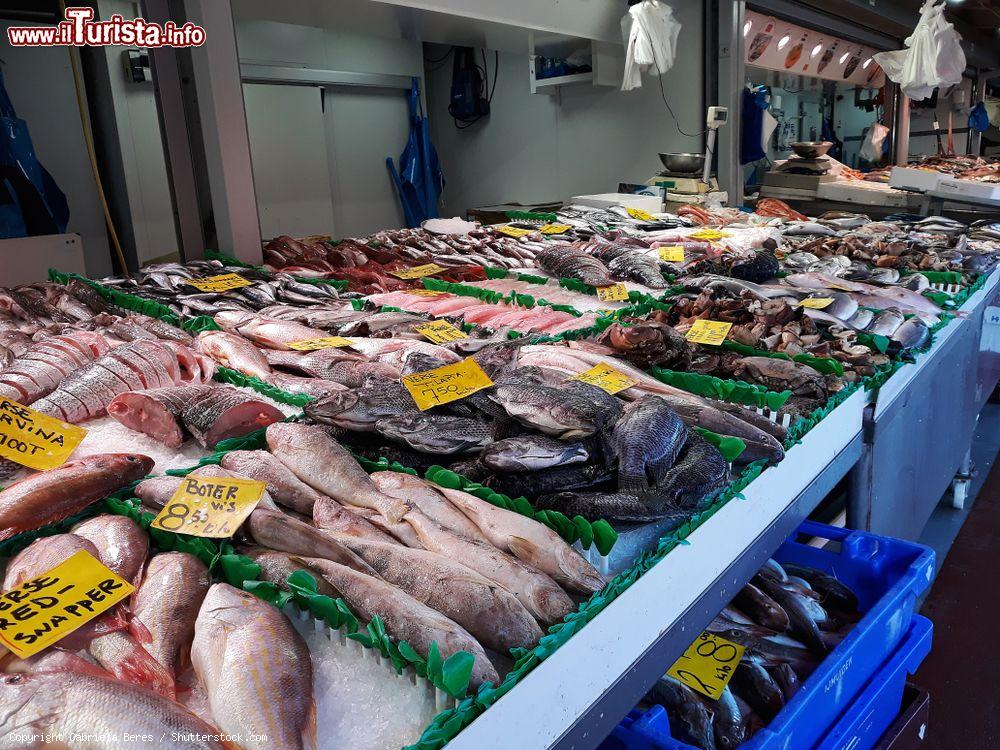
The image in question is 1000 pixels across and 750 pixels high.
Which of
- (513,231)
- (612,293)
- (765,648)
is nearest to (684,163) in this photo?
(513,231)

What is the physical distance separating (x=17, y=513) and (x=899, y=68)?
10076 millimetres

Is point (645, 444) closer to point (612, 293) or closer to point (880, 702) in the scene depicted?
point (880, 702)

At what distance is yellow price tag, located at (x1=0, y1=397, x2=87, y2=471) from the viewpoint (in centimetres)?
181

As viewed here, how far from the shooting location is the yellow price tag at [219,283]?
143 inches

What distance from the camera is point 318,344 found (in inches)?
105

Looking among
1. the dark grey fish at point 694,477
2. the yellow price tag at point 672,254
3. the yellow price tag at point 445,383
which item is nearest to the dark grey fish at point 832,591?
the dark grey fish at point 694,477

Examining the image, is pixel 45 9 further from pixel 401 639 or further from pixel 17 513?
pixel 401 639

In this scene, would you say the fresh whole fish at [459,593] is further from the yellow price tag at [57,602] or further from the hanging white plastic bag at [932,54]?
the hanging white plastic bag at [932,54]

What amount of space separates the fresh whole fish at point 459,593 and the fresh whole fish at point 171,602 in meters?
0.29

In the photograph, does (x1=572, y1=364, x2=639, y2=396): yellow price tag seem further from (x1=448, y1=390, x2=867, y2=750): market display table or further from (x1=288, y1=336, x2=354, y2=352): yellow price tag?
(x1=288, y1=336, x2=354, y2=352): yellow price tag

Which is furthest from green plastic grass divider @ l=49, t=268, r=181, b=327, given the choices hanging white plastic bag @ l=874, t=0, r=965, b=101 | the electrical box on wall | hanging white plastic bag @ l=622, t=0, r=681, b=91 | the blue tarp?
hanging white plastic bag @ l=874, t=0, r=965, b=101

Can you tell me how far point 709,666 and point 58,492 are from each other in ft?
5.18

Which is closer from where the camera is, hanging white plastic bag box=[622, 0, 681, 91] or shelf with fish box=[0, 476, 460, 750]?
shelf with fish box=[0, 476, 460, 750]

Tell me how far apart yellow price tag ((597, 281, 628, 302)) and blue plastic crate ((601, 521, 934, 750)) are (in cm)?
166
